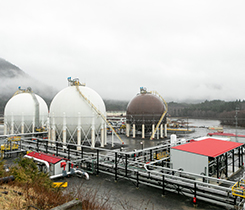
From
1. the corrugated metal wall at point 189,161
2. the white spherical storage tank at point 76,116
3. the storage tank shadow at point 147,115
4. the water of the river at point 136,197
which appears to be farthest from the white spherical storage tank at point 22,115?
the corrugated metal wall at point 189,161

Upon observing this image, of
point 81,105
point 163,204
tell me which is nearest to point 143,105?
point 81,105

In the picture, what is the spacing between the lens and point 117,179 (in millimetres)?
13797

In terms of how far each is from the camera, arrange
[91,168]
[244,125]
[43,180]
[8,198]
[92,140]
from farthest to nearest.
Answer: [244,125] → [92,140] → [91,168] → [43,180] → [8,198]

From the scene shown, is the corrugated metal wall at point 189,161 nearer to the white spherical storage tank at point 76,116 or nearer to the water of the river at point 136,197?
the water of the river at point 136,197

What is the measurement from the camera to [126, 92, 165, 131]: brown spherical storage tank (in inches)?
1679

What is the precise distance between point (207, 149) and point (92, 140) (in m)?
16.3

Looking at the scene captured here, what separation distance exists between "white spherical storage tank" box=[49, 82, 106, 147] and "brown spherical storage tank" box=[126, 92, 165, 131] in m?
15.9

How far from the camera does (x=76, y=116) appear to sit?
27031 millimetres

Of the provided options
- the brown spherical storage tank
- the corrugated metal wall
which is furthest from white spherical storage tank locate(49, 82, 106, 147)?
the brown spherical storage tank

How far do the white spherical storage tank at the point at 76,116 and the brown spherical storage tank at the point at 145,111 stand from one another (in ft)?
52.2

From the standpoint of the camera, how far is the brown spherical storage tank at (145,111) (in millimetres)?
42656

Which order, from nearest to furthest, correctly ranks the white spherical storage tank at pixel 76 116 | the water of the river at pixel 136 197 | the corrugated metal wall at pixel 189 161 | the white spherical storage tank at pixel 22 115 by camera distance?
1. the water of the river at pixel 136 197
2. the corrugated metal wall at pixel 189 161
3. the white spherical storage tank at pixel 76 116
4. the white spherical storage tank at pixel 22 115

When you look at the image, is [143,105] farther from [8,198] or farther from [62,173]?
[8,198]

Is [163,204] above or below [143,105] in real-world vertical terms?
below
